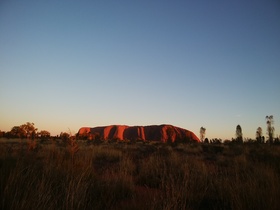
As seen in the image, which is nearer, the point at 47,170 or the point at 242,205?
the point at 242,205

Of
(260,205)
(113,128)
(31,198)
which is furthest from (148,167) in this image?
(113,128)

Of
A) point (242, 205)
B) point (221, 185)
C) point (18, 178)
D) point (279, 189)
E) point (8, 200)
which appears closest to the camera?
point (8, 200)

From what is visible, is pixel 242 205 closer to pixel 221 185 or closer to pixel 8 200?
pixel 221 185

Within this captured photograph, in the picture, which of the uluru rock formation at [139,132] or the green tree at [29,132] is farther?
the uluru rock formation at [139,132]

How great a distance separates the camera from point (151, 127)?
403 feet

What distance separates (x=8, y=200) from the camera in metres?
2.58

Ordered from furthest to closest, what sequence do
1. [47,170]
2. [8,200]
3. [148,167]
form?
[148,167] → [47,170] → [8,200]

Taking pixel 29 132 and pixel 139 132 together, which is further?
pixel 139 132

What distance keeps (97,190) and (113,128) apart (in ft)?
426

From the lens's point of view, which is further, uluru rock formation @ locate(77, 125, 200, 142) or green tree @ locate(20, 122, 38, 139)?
uluru rock formation @ locate(77, 125, 200, 142)

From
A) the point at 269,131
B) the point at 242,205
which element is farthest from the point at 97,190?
the point at 269,131

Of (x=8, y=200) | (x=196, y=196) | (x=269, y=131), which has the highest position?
(x=269, y=131)

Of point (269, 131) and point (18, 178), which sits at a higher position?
point (269, 131)

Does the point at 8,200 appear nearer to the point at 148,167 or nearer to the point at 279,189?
the point at 279,189
